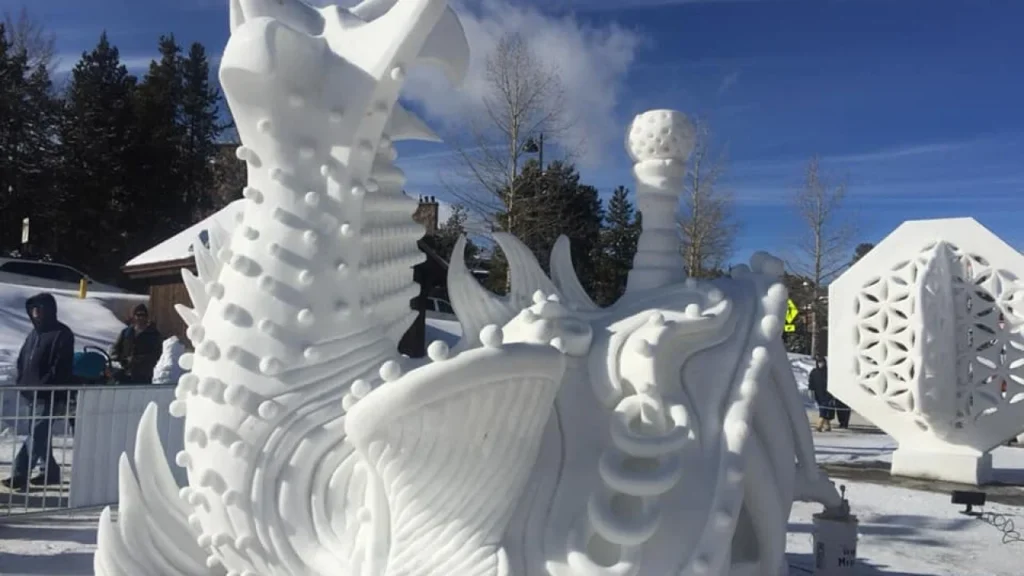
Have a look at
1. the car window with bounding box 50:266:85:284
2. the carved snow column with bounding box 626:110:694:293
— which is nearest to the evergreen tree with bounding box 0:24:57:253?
the car window with bounding box 50:266:85:284

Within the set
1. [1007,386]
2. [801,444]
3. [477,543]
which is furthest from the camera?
[1007,386]

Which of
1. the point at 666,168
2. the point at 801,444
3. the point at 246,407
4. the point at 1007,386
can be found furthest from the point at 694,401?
the point at 1007,386

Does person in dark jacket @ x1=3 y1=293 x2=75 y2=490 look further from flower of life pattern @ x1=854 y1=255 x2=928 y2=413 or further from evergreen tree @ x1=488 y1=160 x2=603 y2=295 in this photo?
flower of life pattern @ x1=854 y1=255 x2=928 y2=413

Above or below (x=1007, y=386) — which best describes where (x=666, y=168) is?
above

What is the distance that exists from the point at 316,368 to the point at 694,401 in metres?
1.19

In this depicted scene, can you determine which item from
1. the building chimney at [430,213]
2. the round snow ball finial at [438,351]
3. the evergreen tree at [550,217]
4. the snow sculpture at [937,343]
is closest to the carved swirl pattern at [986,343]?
the snow sculpture at [937,343]

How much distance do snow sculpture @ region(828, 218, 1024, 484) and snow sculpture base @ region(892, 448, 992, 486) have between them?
0.01m

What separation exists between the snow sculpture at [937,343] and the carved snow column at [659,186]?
6.34 metres

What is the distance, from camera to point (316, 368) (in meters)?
2.63

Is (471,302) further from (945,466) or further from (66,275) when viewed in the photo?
(66,275)

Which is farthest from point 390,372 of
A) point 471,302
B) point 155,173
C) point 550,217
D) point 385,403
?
point 155,173

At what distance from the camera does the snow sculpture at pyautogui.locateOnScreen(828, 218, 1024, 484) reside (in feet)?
29.0

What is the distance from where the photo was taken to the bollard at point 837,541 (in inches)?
175

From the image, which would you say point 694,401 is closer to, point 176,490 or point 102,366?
point 176,490
